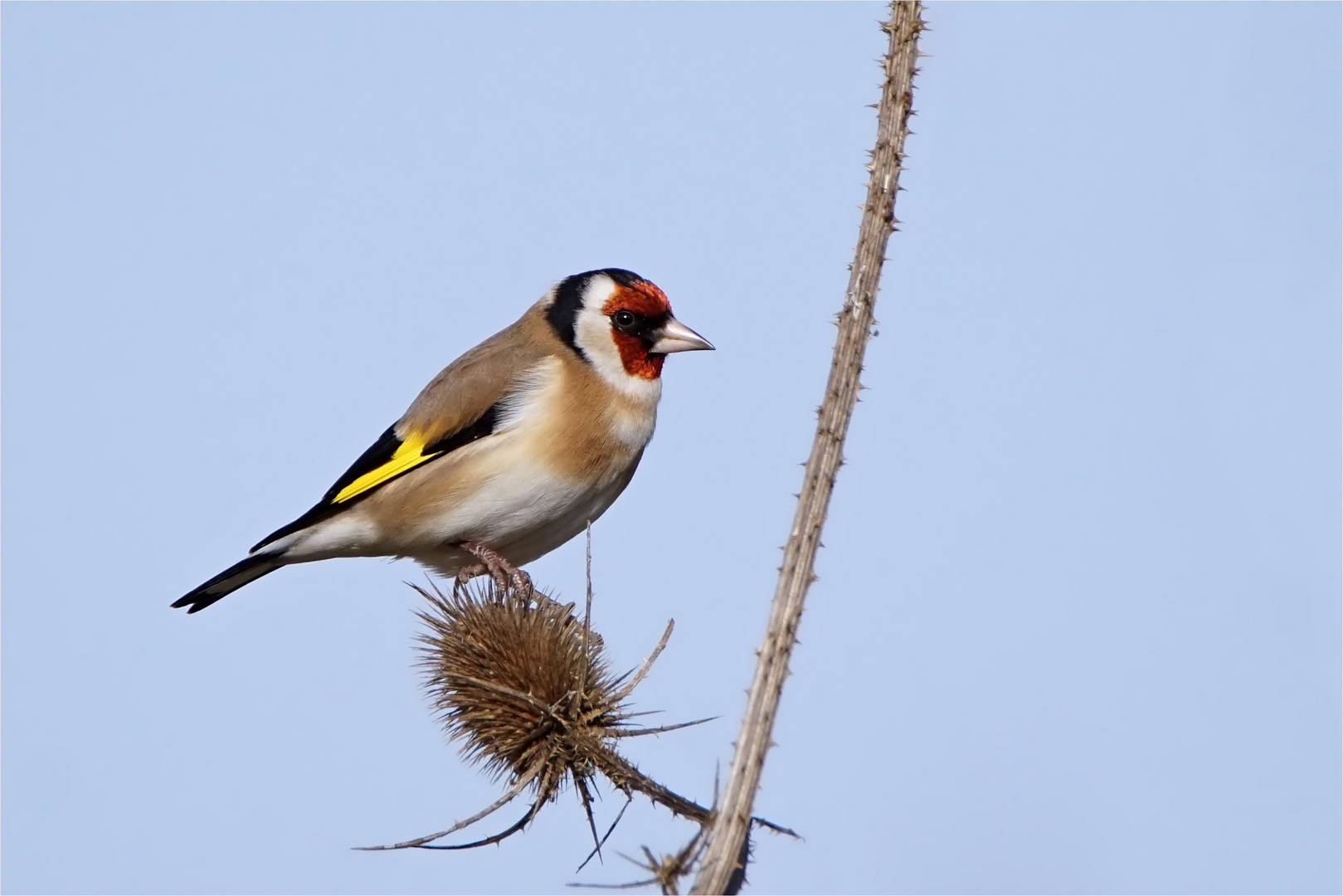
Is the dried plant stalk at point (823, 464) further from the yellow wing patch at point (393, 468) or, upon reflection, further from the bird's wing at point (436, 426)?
the yellow wing patch at point (393, 468)

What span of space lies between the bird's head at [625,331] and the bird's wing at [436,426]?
274mm

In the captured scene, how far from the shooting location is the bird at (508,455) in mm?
7039

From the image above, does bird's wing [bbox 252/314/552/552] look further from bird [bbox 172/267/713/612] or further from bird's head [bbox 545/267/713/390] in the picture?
bird's head [bbox 545/267/713/390]

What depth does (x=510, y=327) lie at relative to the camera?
8328 mm

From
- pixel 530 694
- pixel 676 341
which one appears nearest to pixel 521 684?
pixel 530 694

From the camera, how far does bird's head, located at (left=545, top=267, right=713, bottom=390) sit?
7543mm

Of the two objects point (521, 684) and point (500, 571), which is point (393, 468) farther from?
point (521, 684)

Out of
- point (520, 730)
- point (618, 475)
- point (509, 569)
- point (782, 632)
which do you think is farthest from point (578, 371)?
point (782, 632)

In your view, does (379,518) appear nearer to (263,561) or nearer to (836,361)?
(263,561)

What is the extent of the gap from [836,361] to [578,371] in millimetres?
3518

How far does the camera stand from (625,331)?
25.0 ft

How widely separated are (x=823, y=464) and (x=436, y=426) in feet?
12.5

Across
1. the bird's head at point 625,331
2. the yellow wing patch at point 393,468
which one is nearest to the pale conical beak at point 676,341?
the bird's head at point 625,331

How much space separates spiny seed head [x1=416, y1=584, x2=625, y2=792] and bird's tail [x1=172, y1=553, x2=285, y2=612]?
6.33ft
